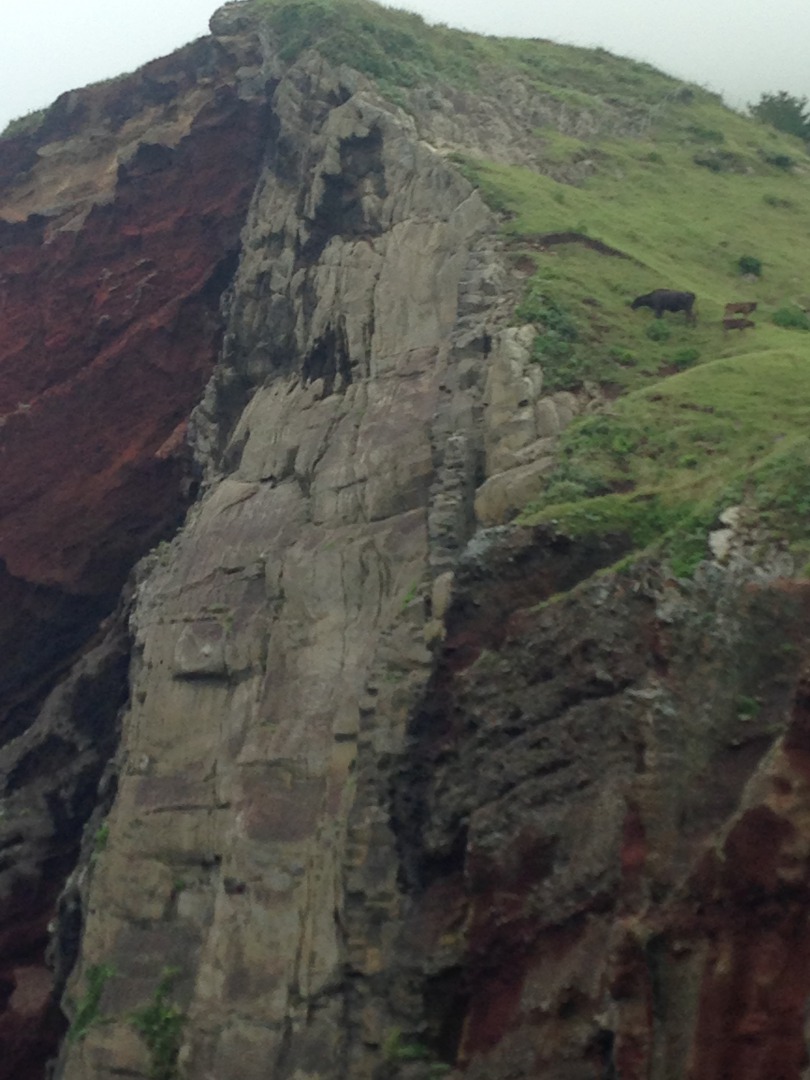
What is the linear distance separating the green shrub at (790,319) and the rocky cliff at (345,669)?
527cm

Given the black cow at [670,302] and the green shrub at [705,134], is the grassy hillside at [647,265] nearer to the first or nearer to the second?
the green shrub at [705,134]

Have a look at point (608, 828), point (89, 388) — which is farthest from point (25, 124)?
point (608, 828)

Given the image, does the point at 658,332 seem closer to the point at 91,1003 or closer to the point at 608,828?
the point at 608,828

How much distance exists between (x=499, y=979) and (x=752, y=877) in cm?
383

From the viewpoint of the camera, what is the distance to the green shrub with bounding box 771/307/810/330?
25891 mm

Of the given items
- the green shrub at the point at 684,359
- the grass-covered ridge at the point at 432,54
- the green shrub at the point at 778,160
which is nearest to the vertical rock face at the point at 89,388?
the grass-covered ridge at the point at 432,54

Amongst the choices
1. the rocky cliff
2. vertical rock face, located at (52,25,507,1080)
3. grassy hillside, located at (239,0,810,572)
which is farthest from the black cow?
vertical rock face, located at (52,25,507,1080)

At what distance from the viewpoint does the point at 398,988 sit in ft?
54.9

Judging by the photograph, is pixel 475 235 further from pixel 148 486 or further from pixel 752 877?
pixel 752 877

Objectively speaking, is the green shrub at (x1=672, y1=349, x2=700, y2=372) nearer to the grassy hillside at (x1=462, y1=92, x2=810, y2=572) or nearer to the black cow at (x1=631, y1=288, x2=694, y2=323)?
the grassy hillside at (x1=462, y1=92, x2=810, y2=572)

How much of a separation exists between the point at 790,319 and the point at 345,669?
1190 centimetres

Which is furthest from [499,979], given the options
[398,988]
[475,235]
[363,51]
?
[363,51]

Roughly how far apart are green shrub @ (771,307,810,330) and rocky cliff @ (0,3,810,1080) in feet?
17.3

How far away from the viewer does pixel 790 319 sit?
26031 mm
